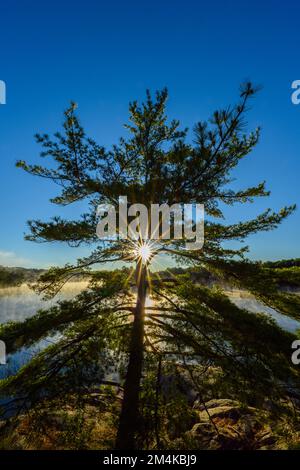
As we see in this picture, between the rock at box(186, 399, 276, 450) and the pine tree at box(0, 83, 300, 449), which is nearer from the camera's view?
the pine tree at box(0, 83, 300, 449)

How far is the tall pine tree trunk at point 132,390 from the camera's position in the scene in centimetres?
652

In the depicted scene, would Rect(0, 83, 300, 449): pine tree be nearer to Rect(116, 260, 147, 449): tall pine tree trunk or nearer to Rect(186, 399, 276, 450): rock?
Rect(116, 260, 147, 449): tall pine tree trunk

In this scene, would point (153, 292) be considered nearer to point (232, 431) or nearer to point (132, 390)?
point (132, 390)

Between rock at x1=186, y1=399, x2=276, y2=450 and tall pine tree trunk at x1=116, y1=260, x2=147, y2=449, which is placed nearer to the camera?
tall pine tree trunk at x1=116, y1=260, x2=147, y2=449

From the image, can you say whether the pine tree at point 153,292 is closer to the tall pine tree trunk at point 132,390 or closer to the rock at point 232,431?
the tall pine tree trunk at point 132,390

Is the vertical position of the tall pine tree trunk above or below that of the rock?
above

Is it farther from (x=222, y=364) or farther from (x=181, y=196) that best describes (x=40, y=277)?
(x=222, y=364)

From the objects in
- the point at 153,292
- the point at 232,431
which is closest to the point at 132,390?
the point at 153,292

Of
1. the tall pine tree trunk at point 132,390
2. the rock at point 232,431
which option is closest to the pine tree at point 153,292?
the tall pine tree trunk at point 132,390

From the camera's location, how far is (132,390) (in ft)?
22.3

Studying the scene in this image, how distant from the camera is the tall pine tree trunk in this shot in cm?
652

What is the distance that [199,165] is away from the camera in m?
6.84

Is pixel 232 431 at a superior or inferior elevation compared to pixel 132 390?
inferior

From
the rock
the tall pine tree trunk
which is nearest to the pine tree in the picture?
the tall pine tree trunk
